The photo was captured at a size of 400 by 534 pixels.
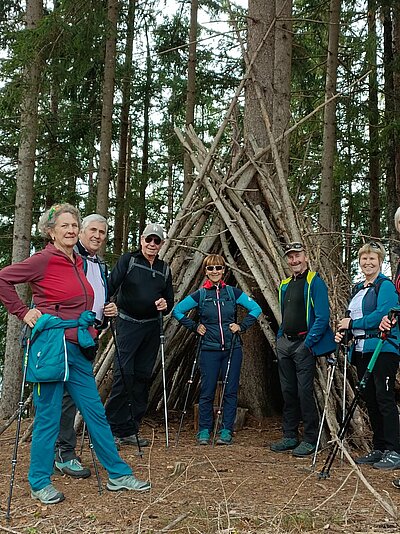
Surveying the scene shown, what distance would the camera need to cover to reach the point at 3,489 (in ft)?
15.0

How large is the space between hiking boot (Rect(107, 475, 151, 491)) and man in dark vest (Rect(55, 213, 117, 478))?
51 centimetres

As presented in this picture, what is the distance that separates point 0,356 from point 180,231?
1003 cm

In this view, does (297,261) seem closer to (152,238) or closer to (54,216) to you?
(152,238)

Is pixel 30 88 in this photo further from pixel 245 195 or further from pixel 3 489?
pixel 3 489

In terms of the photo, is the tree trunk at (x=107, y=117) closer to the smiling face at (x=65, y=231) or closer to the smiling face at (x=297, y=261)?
the smiling face at (x=297, y=261)

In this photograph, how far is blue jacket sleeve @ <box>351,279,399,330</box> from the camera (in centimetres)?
534

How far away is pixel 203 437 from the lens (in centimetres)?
622

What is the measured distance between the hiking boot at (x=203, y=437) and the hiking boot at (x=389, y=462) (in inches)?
67.1

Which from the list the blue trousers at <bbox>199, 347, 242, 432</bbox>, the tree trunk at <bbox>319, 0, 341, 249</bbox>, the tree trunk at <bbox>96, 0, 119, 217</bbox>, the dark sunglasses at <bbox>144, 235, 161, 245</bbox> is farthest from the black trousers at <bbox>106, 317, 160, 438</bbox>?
the tree trunk at <bbox>319, 0, 341, 249</bbox>

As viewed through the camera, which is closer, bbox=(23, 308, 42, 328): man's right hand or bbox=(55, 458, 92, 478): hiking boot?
bbox=(23, 308, 42, 328): man's right hand

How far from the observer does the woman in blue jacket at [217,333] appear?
20.7 feet

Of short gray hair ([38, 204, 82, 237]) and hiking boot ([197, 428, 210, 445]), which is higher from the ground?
short gray hair ([38, 204, 82, 237])

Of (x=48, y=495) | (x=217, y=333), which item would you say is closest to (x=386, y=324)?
(x=217, y=333)

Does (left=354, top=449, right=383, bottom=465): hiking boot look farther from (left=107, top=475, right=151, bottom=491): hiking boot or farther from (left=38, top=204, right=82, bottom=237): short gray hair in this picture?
(left=38, top=204, right=82, bottom=237): short gray hair
